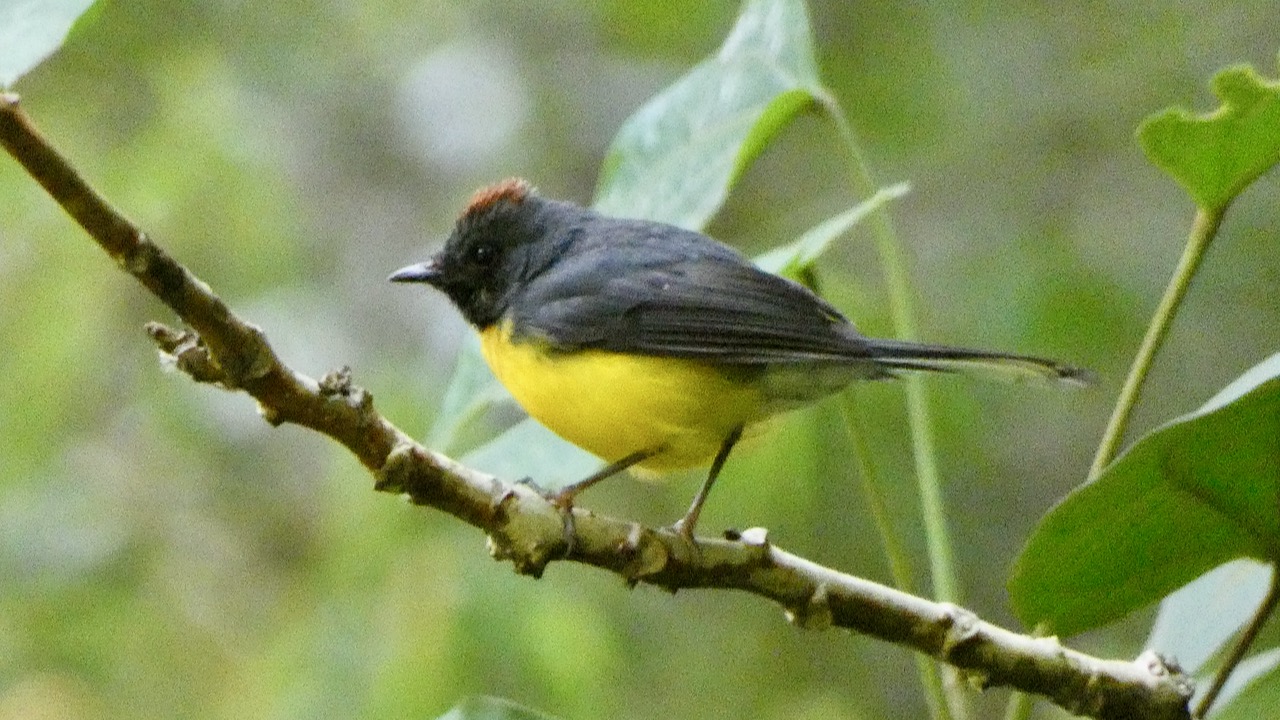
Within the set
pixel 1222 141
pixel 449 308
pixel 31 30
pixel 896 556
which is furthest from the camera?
pixel 449 308

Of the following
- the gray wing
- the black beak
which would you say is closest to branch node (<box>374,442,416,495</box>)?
the gray wing

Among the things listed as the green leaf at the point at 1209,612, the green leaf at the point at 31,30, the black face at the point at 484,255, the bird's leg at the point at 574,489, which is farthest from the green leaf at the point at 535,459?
the green leaf at the point at 31,30

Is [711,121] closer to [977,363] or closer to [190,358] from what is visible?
[977,363]

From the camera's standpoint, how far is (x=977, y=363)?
235cm

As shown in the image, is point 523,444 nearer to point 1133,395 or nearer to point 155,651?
point 1133,395

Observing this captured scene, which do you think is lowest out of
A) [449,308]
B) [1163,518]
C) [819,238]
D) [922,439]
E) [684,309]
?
[1163,518]

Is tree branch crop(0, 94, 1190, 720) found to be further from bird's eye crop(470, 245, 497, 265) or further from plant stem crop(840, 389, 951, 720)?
bird's eye crop(470, 245, 497, 265)

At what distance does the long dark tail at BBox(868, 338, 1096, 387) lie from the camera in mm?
2318

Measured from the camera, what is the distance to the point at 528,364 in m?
2.55

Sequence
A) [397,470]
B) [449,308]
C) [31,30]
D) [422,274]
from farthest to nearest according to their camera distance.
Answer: [449,308]
[422,274]
[397,470]
[31,30]

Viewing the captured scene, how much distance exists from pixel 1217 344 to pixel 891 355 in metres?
3.39

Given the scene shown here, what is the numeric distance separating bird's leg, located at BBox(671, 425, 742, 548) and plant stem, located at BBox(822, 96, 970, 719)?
34cm

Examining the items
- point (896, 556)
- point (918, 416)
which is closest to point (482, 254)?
point (918, 416)

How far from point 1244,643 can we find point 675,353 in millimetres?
1053
